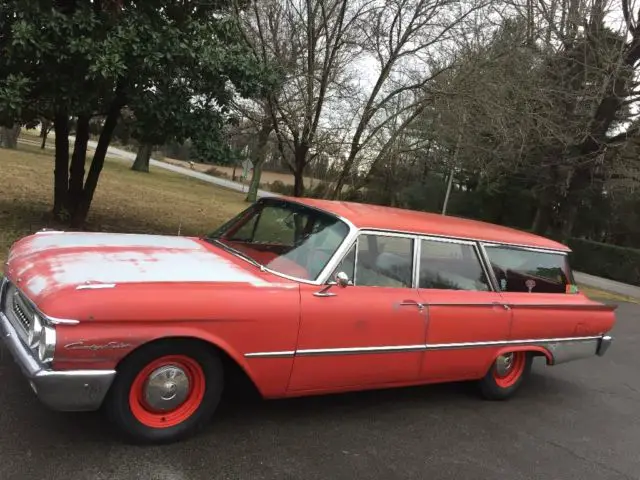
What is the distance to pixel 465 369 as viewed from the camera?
484 centimetres

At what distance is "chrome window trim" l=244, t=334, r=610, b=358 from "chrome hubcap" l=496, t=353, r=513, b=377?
0.19m

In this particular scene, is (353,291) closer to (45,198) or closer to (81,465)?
(81,465)

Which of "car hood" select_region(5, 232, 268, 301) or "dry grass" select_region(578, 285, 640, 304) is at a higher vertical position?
"car hood" select_region(5, 232, 268, 301)

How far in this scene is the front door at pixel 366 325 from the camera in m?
3.93

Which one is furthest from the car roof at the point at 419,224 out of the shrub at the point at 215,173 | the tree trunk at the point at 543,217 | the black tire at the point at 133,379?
the shrub at the point at 215,173

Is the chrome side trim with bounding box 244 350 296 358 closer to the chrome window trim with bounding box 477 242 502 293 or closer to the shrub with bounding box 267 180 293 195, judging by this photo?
the chrome window trim with bounding box 477 242 502 293

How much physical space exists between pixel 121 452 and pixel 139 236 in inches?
73.7

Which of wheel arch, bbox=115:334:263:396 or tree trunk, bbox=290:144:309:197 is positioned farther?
tree trunk, bbox=290:144:309:197

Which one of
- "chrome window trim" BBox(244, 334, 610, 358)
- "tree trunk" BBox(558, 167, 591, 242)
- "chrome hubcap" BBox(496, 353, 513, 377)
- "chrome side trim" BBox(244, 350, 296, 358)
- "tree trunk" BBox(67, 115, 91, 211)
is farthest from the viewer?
"tree trunk" BBox(558, 167, 591, 242)

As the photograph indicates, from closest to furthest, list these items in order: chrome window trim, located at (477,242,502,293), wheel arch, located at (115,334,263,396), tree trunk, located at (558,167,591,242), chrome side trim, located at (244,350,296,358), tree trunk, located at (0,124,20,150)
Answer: wheel arch, located at (115,334,263,396), chrome side trim, located at (244,350,296,358), chrome window trim, located at (477,242,502,293), tree trunk, located at (558,167,591,242), tree trunk, located at (0,124,20,150)

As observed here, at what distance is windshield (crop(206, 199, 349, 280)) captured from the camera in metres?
4.20

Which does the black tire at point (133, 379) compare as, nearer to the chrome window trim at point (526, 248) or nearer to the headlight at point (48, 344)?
the headlight at point (48, 344)

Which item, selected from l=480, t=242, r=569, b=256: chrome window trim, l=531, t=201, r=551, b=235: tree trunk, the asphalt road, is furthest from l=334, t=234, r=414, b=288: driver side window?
l=531, t=201, r=551, b=235: tree trunk

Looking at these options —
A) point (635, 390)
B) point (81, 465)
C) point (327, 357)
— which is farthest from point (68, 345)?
point (635, 390)
